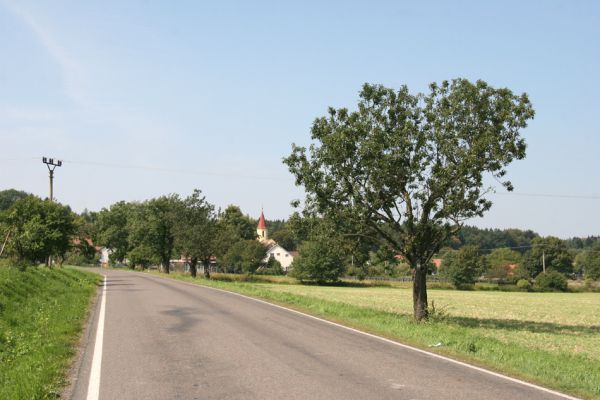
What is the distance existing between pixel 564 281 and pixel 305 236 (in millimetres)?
79886

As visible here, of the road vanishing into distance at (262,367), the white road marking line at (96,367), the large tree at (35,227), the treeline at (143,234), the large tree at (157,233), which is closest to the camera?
the white road marking line at (96,367)

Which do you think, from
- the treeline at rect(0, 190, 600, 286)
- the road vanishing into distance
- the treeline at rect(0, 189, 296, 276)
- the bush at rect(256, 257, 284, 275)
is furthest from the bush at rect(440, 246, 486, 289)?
the road vanishing into distance

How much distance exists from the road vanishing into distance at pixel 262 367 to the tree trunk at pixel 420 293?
590cm

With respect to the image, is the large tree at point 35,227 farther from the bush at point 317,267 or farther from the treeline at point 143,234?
the bush at point 317,267

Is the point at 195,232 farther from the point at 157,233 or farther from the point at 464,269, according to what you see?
the point at 464,269

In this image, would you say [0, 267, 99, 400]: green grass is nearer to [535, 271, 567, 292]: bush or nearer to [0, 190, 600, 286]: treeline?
[0, 190, 600, 286]: treeline

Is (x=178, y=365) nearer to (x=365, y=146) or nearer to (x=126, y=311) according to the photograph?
(x=126, y=311)

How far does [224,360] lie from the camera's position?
31.7ft

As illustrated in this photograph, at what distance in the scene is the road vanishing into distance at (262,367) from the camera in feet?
24.3

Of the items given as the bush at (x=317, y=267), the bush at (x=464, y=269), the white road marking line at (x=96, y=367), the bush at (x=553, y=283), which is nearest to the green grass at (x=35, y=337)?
the white road marking line at (x=96, y=367)

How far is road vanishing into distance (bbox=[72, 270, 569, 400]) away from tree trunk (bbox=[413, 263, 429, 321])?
5901 mm

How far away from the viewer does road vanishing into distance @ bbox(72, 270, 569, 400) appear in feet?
24.3

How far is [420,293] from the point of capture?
20188 mm

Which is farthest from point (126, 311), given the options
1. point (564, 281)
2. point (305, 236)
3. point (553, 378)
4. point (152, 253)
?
point (564, 281)
